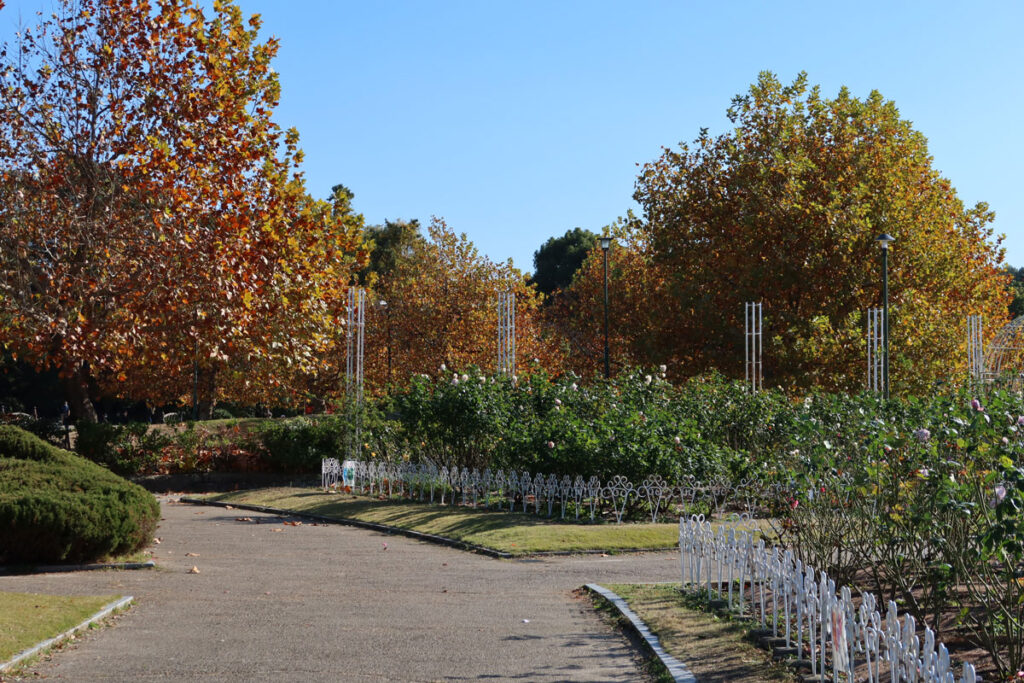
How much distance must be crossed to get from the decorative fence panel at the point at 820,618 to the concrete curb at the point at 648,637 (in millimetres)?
762

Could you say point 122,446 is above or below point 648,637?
above

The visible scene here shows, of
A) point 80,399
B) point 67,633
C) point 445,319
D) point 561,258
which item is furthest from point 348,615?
point 561,258

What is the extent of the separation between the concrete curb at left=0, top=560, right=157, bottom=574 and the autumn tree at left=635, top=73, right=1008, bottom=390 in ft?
62.4

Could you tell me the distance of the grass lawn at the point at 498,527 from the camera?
13695mm

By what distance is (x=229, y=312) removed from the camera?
18141 mm

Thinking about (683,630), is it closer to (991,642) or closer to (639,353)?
(991,642)

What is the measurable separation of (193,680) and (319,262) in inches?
559

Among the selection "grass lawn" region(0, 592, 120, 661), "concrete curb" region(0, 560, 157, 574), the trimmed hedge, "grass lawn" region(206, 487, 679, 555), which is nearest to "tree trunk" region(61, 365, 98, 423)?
"grass lawn" region(206, 487, 679, 555)

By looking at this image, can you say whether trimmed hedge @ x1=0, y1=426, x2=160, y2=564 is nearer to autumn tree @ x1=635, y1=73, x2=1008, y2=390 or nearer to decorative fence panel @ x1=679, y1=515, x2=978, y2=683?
decorative fence panel @ x1=679, y1=515, x2=978, y2=683

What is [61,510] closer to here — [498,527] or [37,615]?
[37,615]

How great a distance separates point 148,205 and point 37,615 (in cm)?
1155

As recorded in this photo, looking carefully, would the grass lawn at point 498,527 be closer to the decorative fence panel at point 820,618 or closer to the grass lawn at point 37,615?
the decorative fence panel at point 820,618

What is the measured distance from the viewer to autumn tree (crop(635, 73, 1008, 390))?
2769 cm

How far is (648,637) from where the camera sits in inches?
312
